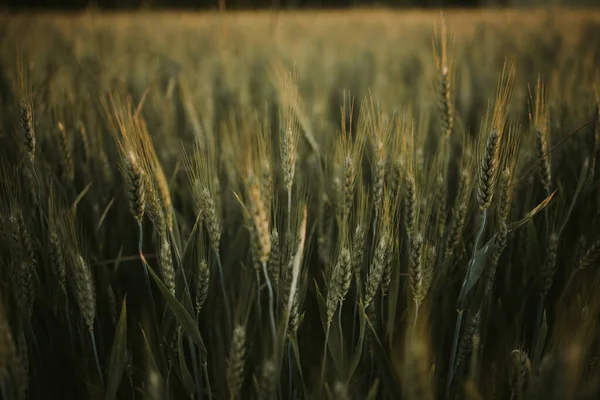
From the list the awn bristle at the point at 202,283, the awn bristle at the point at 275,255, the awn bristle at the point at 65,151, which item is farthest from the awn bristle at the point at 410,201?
the awn bristle at the point at 65,151

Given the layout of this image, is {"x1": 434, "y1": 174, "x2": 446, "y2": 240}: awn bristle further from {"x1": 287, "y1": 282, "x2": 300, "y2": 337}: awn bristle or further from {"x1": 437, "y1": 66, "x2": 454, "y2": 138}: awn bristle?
{"x1": 287, "y1": 282, "x2": 300, "y2": 337}: awn bristle

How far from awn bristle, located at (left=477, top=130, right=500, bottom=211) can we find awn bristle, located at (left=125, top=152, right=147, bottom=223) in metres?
0.50

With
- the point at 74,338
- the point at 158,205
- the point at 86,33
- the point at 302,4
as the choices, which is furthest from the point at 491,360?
the point at 302,4

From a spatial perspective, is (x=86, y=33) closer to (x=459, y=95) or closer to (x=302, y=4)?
(x=459, y=95)

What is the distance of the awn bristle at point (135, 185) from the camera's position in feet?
2.10

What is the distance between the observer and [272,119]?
5.76ft

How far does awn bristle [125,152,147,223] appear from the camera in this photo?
25.2 inches

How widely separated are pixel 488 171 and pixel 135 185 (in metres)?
0.52

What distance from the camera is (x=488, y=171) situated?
65 centimetres

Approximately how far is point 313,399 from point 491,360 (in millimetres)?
375

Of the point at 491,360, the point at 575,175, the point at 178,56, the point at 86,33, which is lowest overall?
the point at 491,360

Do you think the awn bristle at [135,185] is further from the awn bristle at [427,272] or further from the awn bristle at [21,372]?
the awn bristle at [427,272]

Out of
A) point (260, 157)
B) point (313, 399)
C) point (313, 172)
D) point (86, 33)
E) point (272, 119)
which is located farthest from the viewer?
point (86, 33)

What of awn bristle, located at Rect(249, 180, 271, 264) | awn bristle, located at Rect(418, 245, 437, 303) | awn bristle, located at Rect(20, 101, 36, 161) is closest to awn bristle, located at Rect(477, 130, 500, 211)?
awn bristle, located at Rect(418, 245, 437, 303)
